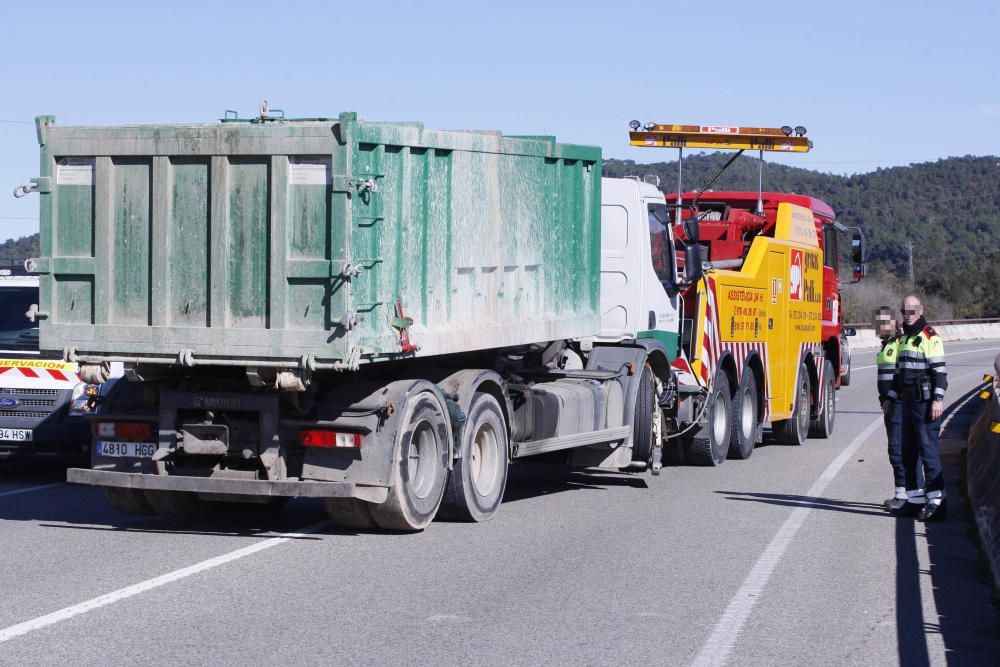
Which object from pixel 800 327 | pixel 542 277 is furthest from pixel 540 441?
pixel 800 327

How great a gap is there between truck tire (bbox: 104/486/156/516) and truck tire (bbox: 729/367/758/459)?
773 cm

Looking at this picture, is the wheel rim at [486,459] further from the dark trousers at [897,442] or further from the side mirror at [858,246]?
the side mirror at [858,246]

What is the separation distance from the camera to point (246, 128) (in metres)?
8.97

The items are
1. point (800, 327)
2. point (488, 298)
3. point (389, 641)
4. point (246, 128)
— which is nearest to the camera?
point (389, 641)

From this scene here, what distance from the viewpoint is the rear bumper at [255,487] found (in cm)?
916

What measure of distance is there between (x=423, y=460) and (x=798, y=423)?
31.5 feet

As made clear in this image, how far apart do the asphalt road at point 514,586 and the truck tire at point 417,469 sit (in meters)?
0.18

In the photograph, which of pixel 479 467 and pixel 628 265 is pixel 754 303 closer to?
pixel 628 265

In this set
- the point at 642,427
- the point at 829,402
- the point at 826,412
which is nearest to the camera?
the point at 642,427

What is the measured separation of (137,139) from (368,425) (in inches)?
100

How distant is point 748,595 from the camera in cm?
790

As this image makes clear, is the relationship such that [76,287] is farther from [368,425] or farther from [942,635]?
[942,635]

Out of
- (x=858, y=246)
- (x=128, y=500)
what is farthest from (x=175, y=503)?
(x=858, y=246)

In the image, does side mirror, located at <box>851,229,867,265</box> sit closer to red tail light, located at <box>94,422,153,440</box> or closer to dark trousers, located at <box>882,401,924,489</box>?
dark trousers, located at <box>882,401,924,489</box>
